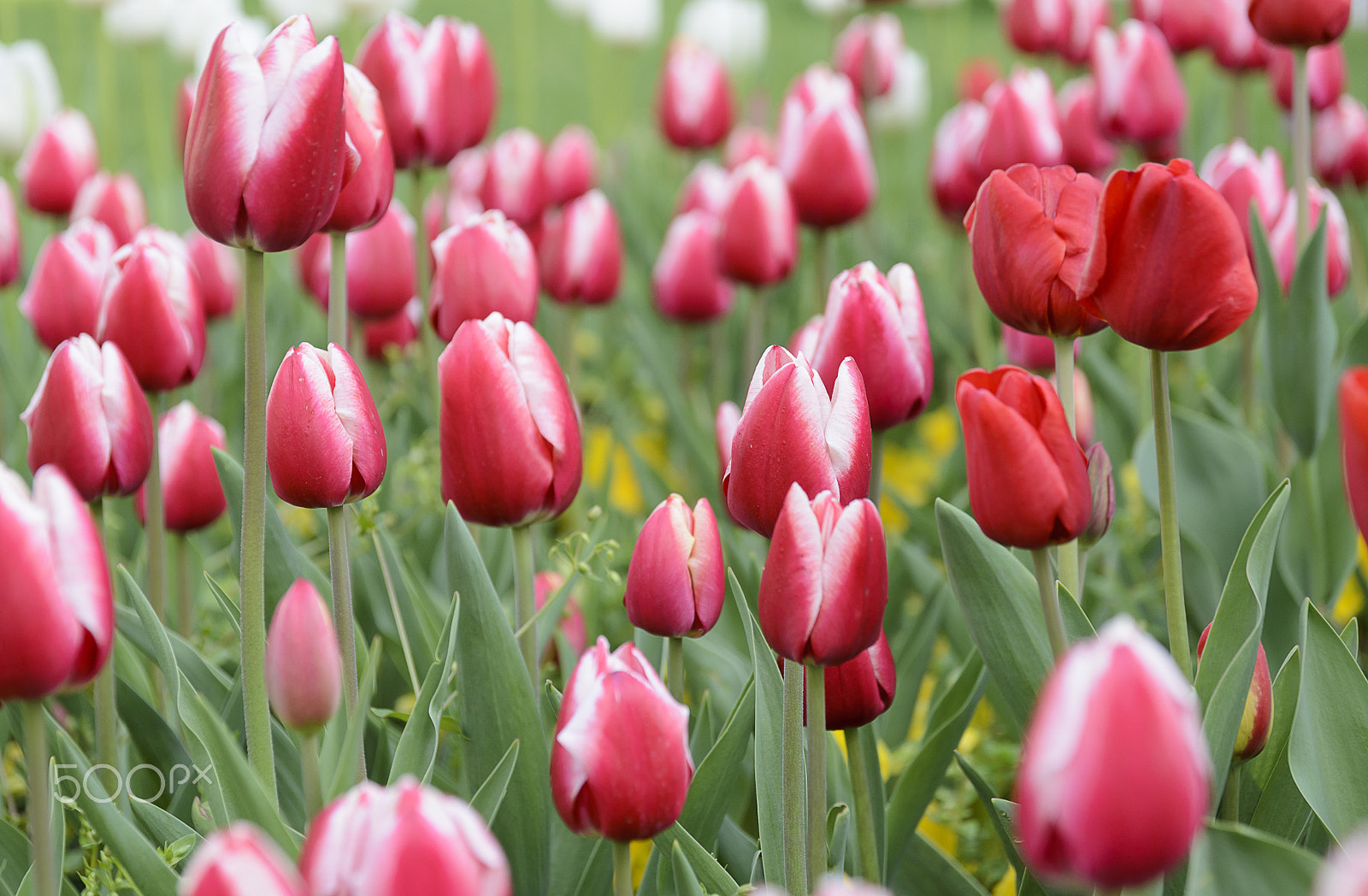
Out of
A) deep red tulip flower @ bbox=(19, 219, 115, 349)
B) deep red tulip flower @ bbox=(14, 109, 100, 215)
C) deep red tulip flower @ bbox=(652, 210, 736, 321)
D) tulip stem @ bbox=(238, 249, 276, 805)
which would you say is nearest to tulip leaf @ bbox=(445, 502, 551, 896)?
tulip stem @ bbox=(238, 249, 276, 805)

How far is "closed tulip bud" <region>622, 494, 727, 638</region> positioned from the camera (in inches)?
38.3

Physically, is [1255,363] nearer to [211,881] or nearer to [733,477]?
[733,477]

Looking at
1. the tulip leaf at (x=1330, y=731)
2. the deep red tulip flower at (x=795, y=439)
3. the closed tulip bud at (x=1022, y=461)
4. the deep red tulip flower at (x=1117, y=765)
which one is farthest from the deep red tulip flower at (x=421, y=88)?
the deep red tulip flower at (x=1117, y=765)

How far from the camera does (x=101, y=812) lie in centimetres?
81

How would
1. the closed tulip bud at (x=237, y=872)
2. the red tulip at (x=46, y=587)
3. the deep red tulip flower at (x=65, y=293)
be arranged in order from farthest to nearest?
the deep red tulip flower at (x=65, y=293)
the red tulip at (x=46, y=587)
the closed tulip bud at (x=237, y=872)

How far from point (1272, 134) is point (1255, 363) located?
122 inches

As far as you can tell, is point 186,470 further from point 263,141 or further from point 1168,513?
point 1168,513

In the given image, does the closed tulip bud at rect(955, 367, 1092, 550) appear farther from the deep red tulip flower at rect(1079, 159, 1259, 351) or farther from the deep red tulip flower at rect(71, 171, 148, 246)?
the deep red tulip flower at rect(71, 171, 148, 246)

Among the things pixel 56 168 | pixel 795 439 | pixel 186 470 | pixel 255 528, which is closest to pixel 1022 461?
pixel 795 439

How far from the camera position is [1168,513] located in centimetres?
96

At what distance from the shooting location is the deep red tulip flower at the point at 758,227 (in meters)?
1.97

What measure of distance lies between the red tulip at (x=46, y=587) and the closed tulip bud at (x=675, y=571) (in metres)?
0.39

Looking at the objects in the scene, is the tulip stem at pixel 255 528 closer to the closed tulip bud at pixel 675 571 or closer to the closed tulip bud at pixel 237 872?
the closed tulip bud at pixel 675 571

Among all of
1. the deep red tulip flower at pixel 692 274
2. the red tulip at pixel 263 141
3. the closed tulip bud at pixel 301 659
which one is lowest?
the deep red tulip flower at pixel 692 274
